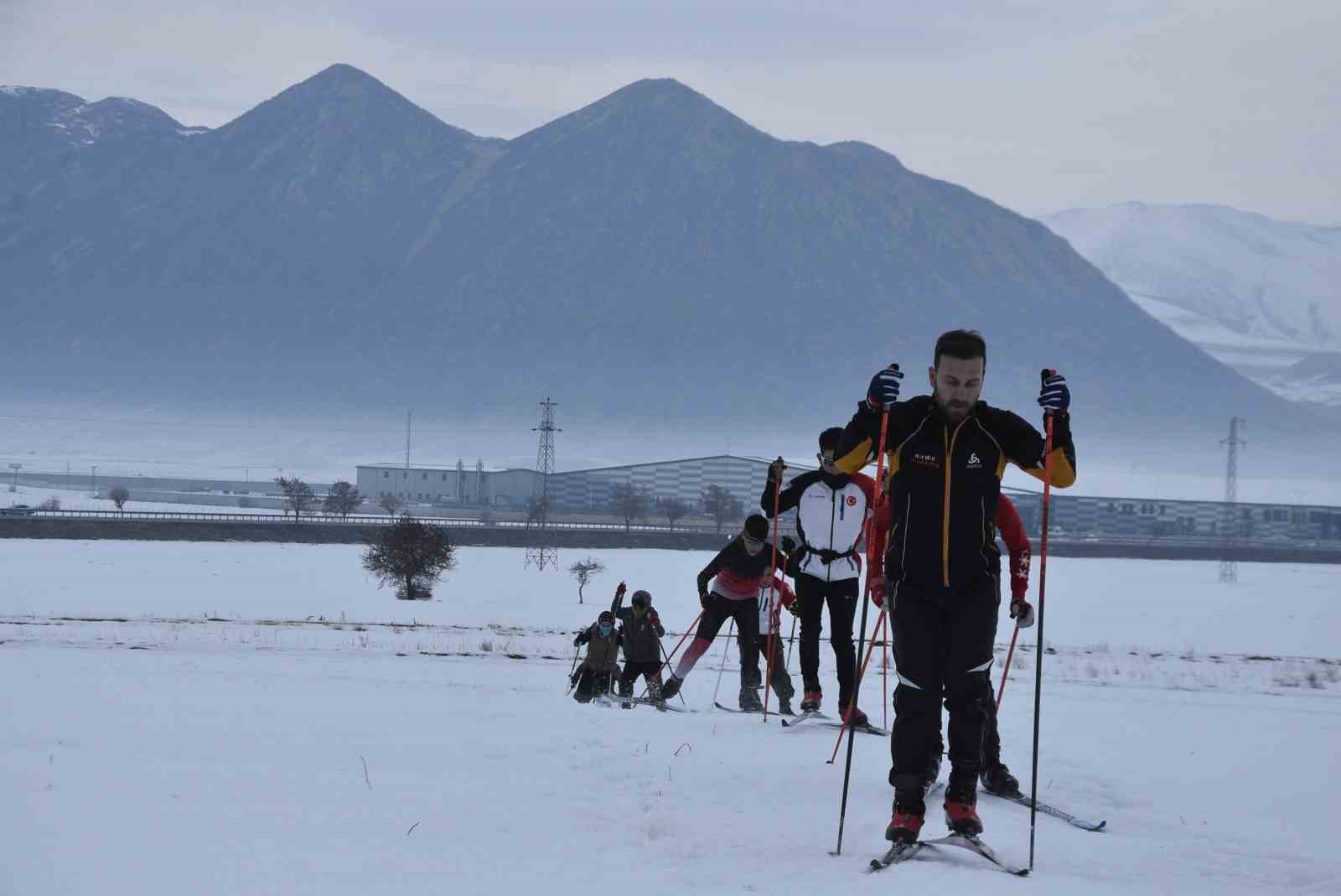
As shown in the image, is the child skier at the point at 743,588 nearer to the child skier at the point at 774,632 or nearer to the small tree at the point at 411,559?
the child skier at the point at 774,632

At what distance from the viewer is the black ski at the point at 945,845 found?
714cm

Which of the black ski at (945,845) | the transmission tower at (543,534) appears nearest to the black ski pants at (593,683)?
the black ski at (945,845)

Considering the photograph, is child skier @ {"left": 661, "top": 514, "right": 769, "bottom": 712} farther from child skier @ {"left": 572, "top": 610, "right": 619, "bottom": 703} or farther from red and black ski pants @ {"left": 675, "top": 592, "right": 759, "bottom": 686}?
child skier @ {"left": 572, "top": 610, "right": 619, "bottom": 703}

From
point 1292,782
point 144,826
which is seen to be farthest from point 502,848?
point 1292,782

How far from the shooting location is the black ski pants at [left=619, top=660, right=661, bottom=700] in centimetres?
1524

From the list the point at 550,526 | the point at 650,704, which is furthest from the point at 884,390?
the point at 550,526

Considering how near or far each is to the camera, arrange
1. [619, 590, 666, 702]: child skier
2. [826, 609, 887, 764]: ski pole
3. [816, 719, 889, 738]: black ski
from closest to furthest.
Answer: [826, 609, 887, 764]: ski pole → [816, 719, 889, 738]: black ski → [619, 590, 666, 702]: child skier

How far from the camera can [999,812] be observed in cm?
877

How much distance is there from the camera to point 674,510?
138 m

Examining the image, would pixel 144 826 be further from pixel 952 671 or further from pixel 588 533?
pixel 588 533

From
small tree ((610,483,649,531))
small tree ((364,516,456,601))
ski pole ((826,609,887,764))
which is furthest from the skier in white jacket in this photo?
small tree ((610,483,649,531))

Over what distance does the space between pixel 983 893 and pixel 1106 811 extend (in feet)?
9.18

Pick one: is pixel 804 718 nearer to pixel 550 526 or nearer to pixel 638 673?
pixel 638 673

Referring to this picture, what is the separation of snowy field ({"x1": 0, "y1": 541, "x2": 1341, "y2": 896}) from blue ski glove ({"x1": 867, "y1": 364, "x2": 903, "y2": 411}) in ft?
6.98
